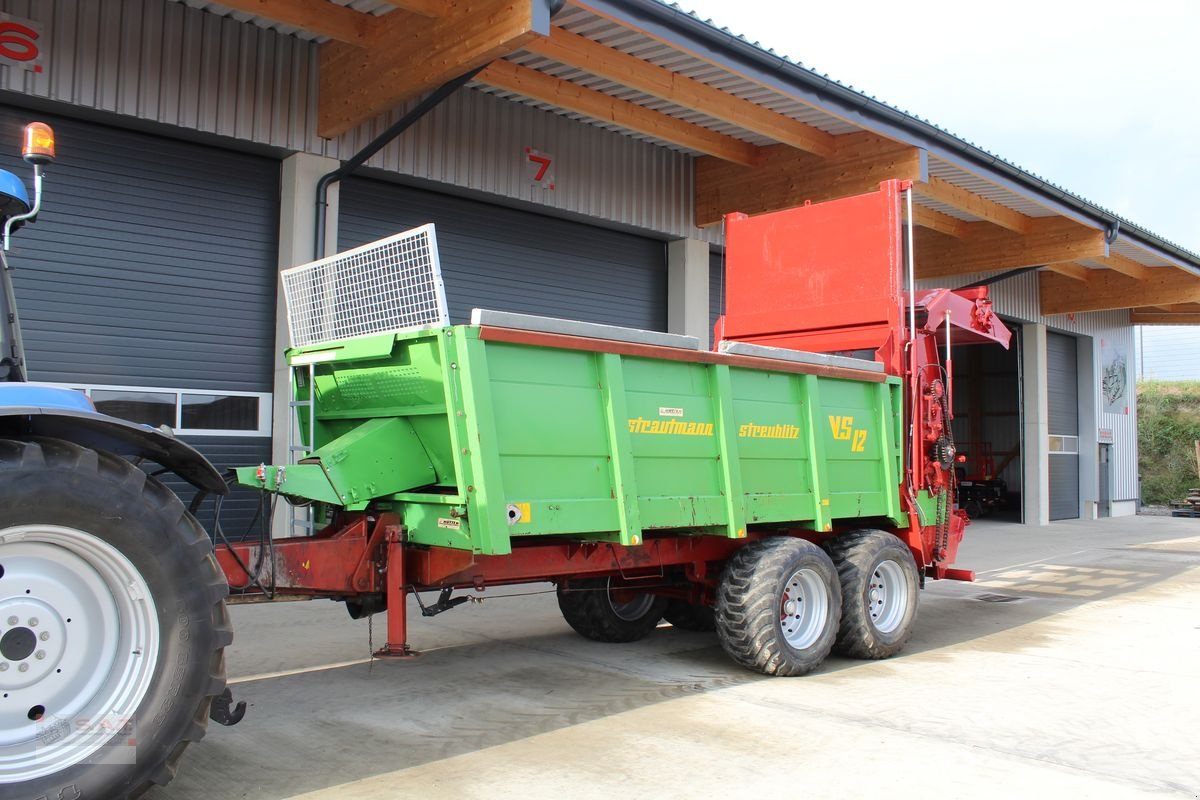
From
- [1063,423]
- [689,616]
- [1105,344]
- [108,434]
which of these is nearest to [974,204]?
[689,616]

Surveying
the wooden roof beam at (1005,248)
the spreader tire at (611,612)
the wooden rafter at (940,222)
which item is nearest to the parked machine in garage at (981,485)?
the wooden roof beam at (1005,248)

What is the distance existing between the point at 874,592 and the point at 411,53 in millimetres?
6435

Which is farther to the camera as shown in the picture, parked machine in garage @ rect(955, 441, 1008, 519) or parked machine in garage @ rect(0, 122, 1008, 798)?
parked machine in garage @ rect(955, 441, 1008, 519)

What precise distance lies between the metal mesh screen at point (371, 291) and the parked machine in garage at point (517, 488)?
0.8 inches

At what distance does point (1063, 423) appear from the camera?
77.6ft

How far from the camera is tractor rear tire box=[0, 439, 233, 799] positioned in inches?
132

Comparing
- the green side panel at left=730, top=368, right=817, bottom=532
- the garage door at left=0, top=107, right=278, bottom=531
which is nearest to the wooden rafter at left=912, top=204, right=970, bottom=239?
the green side panel at left=730, top=368, right=817, bottom=532

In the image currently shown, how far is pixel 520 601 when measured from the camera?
32.6 feet

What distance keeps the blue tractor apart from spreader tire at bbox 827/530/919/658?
4684mm

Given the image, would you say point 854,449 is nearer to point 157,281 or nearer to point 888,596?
point 888,596

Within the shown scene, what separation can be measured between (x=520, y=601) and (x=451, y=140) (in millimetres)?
5258

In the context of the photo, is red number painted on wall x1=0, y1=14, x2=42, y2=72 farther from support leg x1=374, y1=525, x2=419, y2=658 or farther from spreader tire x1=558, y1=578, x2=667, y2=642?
spreader tire x1=558, y1=578, x2=667, y2=642

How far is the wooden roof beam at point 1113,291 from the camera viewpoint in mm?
20609

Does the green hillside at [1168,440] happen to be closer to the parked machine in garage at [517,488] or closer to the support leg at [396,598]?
the parked machine in garage at [517,488]
